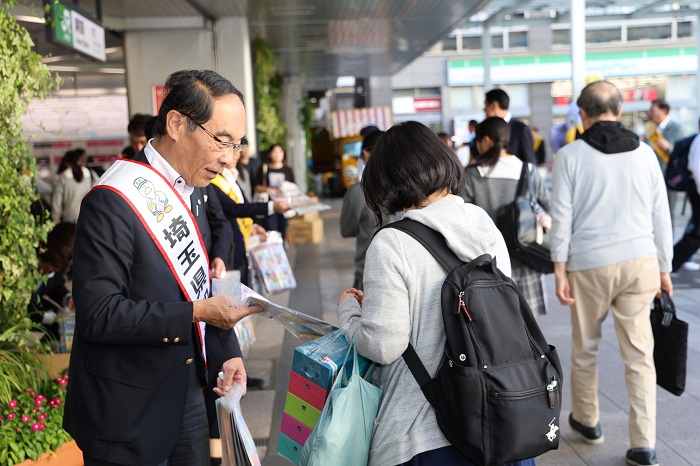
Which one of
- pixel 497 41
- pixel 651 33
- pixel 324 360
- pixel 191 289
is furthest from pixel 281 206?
pixel 651 33

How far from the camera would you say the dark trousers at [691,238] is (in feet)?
27.0

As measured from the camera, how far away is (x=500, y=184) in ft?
16.6

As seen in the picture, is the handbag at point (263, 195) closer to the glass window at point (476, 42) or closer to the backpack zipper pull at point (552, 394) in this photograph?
the backpack zipper pull at point (552, 394)

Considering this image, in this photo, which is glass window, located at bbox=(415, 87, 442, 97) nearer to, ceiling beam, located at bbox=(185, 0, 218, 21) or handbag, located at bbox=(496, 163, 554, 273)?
ceiling beam, located at bbox=(185, 0, 218, 21)

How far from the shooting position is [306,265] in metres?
12.4

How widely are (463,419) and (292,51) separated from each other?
1613 centimetres

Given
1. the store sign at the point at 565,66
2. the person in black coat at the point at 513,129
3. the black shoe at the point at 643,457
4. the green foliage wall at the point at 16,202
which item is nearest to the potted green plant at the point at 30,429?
the green foliage wall at the point at 16,202

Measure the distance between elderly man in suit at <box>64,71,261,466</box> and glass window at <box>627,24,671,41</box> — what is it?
138 feet

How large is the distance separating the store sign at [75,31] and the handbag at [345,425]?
13.0 feet

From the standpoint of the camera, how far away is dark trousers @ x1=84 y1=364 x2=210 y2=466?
8.28 ft

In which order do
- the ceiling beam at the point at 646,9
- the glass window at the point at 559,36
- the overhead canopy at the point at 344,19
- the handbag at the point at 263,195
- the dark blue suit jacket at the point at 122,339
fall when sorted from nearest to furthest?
the dark blue suit jacket at the point at 122,339 → the handbag at the point at 263,195 → the overhead canopy at the point at 344,19 → the ceiling beam at the point at 646,9 → the glass window at the point at 559,36

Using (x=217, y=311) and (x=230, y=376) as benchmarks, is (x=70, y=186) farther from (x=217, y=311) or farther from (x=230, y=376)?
(x=217, y=311)

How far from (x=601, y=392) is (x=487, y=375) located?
372 cm

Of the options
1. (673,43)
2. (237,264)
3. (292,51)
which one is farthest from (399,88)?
(237,264)
